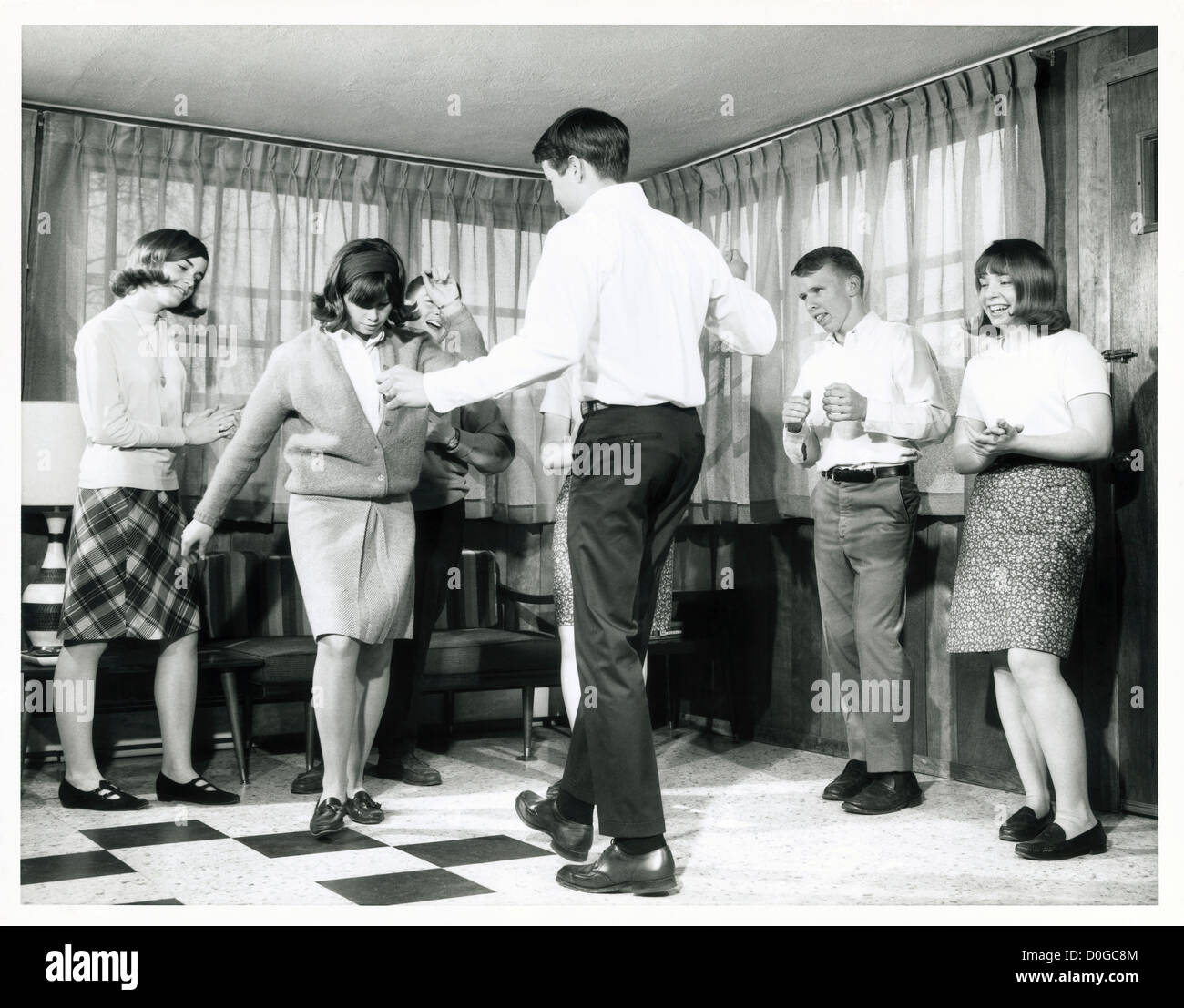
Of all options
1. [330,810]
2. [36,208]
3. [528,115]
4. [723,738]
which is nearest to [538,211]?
[528,115]

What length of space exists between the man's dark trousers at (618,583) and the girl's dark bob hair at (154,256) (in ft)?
5.05

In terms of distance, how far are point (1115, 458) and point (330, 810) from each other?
90.8 inches

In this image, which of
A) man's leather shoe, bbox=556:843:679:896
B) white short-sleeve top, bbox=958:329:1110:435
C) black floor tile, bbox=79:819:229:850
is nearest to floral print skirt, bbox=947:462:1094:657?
white short-sleeve top, bbox=958:329:1110:435

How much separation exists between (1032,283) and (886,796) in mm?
1449

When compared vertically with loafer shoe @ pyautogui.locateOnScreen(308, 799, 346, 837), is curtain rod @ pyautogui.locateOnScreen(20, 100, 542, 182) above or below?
above

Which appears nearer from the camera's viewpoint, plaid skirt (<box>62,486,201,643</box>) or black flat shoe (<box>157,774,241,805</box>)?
plaid skirt (<box>62,486,201,643</box>)

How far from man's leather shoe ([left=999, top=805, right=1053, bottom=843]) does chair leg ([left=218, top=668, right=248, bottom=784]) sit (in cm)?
215

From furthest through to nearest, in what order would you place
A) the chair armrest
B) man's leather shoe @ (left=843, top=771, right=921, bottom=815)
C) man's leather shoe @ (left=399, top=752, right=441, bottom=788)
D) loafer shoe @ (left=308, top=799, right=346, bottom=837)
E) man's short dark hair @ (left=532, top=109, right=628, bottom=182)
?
the chair armrest < man's leather shoe @ (left=399, top=752, right=441, bottom=788) < man's leather shoe @ (left=843, top=771, right=921, bottom=815) < loafer shoe @ (left=308, top=799, right=346, bottom=837) < man's short dark hair @ (left=532, top=109, right=628, bottom=182)

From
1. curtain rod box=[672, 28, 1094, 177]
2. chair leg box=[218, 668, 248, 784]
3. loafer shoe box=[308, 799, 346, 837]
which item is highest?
curtain rod box=[672, 28, 1094, 177]

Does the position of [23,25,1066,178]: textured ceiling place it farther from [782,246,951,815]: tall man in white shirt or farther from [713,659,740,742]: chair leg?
[713,659,740,742]: chair leg

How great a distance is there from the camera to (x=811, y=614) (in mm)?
4734

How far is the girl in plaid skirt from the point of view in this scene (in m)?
3.53

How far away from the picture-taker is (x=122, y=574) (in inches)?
140

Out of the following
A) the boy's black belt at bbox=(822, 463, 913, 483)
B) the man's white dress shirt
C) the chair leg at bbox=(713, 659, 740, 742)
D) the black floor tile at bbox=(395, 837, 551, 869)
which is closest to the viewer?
the man's white dress shirt
